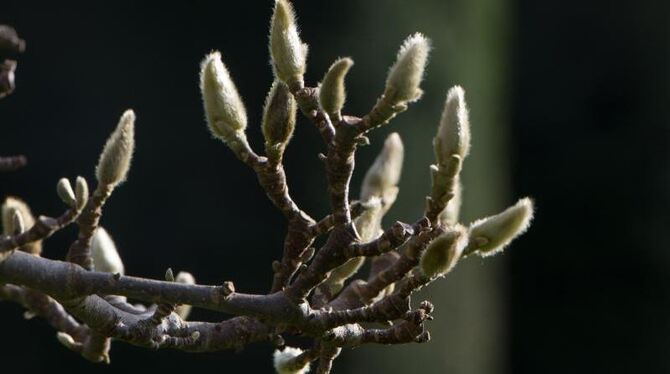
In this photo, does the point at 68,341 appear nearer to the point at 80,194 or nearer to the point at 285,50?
the point at 80,194

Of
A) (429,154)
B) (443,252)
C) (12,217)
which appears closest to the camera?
(443,252)

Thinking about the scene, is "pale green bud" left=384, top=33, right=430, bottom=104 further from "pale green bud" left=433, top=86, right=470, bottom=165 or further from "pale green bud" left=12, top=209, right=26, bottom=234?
"pale green bud" left=12, top=209, right=26, bottom=234

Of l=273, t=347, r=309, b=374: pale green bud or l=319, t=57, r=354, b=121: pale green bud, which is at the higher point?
l=319, t=57, r=354, b=121: pale green bud

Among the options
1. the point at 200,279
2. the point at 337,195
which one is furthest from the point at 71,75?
the point at 337,195

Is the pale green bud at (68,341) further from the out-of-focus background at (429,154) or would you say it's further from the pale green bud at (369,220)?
the out-of-focus background at (429,154)

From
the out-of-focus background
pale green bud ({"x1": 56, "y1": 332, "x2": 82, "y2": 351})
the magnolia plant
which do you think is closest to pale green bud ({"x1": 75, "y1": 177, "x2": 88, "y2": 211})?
the magnolia plant

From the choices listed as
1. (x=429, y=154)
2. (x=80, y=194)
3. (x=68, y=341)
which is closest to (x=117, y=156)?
(x=80, y=194)
